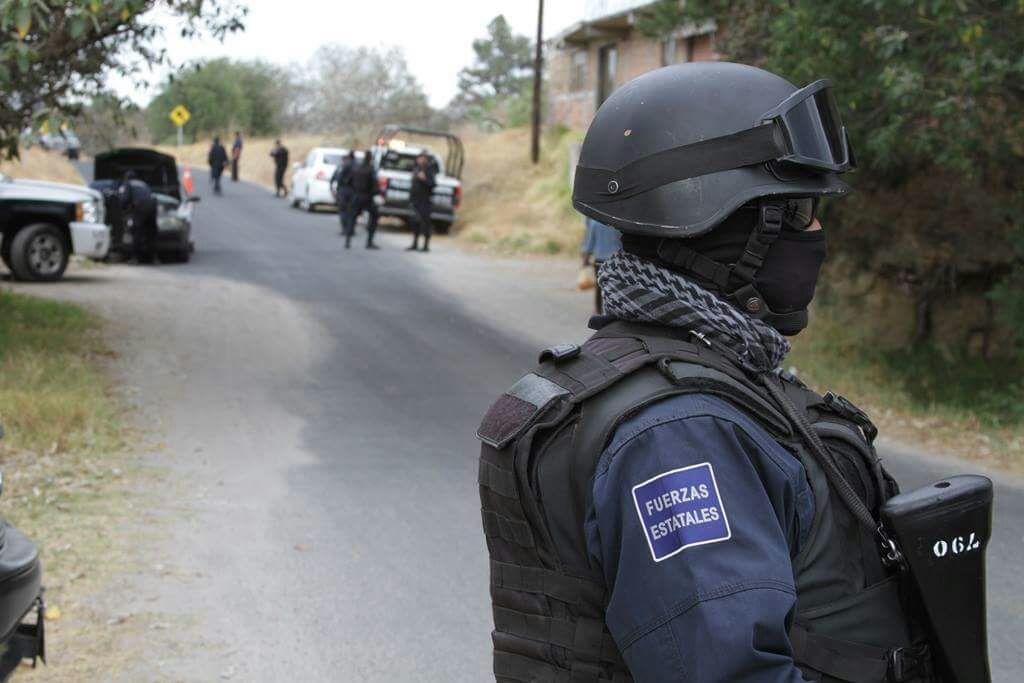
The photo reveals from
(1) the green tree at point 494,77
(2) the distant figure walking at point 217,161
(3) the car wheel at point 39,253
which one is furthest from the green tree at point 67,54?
(1) the green tree at point 494,77

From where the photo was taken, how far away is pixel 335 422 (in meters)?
8.67

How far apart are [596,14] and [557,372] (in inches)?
1198

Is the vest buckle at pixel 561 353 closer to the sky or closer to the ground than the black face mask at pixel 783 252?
closer to the ground

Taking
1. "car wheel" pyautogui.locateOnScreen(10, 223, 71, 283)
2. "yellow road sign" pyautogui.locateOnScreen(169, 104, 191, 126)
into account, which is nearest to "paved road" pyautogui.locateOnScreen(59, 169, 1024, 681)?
"car wheel" pyautogui.locateOnScreen(10, 223, 71, 283)

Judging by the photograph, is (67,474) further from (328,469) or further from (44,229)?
(44,229)

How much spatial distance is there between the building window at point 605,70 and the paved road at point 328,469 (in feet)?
59.0

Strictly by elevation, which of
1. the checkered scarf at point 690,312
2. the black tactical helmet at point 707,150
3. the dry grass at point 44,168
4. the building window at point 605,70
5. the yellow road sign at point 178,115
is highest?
the building window at point 605,70

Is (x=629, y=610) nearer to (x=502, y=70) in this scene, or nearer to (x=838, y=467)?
(x=838, y=467)

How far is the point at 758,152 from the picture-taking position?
6.15ft

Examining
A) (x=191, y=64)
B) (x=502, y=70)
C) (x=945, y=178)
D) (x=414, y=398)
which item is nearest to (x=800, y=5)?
(x=945, y=178)

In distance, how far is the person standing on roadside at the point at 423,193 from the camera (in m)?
21.6

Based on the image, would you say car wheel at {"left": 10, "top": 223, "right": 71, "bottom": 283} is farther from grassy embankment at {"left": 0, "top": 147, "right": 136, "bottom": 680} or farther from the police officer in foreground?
the police officer in foreground

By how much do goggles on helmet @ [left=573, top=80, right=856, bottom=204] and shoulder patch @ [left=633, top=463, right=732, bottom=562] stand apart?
0.54 metres

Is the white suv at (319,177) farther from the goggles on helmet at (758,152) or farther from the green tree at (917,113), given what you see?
the goggles on helmet at (758,152)
